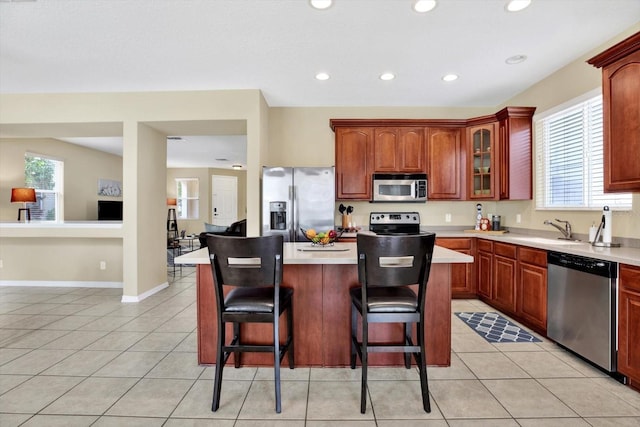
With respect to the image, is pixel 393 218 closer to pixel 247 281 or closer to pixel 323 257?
pixel 323 257

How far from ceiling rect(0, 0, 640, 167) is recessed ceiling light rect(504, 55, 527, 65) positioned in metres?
0.05

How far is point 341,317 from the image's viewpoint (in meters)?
2.31

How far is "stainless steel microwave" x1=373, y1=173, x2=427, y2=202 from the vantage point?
4.32 m

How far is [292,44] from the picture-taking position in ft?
9.24

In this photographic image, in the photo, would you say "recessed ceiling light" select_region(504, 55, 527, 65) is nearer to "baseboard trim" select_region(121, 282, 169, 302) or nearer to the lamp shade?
"baseboard trim" select_region(121, 282, 169, 302)

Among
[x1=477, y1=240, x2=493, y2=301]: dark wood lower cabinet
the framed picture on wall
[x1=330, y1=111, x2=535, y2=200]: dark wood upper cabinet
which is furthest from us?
the framed picture on wall

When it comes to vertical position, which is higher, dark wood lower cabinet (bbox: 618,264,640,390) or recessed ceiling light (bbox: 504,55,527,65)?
recessed ceiling light (bbox: 504,55,527,65)

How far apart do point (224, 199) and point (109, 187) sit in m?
3.38

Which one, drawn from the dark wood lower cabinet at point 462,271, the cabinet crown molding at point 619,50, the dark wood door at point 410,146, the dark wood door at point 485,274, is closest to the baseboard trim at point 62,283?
the dark wood door at point 410,146

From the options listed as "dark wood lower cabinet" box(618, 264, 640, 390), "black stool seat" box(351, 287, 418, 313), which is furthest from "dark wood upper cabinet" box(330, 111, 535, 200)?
"black stool seat" box(351, 287, 418, 313)

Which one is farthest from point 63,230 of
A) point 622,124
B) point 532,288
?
point 622,124

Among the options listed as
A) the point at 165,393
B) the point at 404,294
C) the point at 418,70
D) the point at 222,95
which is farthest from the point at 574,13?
the point at 165,393

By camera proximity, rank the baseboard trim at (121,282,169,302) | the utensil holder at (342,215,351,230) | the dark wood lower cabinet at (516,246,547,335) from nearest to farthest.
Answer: the dark wood lower cabinet at (516,246,547,335) → the baseboard trim at (121,282,169,302) → the utensil holder at (342,215,351,230)

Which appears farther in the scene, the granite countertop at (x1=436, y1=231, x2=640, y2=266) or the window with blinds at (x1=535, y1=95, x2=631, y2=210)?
the window with blinds at (x1=535, y1=95, x2=631, y2=210)
